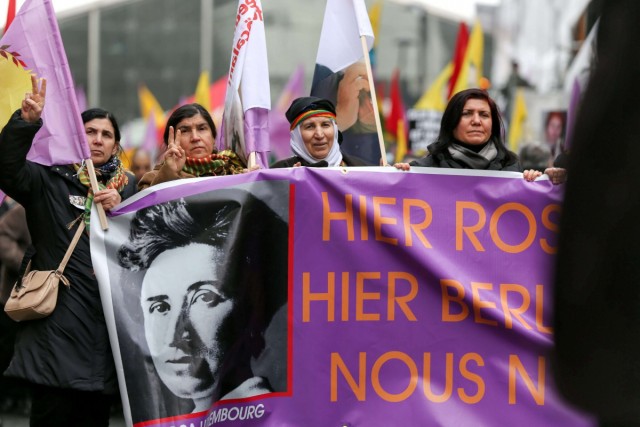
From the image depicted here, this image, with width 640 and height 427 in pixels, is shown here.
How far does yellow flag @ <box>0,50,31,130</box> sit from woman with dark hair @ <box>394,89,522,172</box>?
1.70 metres

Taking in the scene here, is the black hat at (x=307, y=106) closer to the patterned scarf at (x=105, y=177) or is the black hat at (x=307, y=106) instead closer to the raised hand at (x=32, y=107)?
the patterned scarf at (x=105, y=177)

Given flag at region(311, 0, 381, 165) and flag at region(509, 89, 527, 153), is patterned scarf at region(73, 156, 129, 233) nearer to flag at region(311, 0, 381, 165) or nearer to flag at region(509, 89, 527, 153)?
flag at region(311, 0, 381, 165)

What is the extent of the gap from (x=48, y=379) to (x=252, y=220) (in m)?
1.03

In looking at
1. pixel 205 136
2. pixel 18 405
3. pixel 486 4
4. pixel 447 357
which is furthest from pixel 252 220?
pixel 486 4

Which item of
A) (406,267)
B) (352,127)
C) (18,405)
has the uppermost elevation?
(352,127)

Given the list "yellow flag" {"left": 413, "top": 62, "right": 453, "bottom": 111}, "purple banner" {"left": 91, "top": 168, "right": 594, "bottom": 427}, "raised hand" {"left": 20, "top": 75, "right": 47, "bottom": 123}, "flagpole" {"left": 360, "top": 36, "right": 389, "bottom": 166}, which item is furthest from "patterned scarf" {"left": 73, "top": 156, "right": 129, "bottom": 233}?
"yellow flag" {"left": 413, "top": 62, "right": 453, "bottom": 111}

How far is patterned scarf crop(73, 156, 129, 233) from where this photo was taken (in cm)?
468

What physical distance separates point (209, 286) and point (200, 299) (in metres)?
0.06

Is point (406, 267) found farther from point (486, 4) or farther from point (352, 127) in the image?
point (486, 4)

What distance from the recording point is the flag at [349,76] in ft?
18.9

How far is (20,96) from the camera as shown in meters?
4.65

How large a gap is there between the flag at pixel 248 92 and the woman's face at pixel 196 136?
0.27 metres

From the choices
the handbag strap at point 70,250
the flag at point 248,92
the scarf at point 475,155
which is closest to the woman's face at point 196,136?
the flag at point 248,92

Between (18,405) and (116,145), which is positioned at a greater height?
(116,145)
